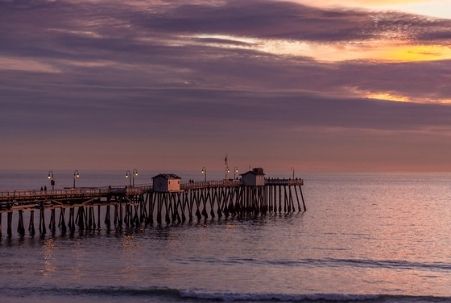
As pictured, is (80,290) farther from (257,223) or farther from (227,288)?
(257,223)

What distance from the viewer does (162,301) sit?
47.1m

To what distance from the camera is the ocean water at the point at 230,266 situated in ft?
160

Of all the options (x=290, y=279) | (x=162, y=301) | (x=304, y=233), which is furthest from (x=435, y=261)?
(x=162, y=301)

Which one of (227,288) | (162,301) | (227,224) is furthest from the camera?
(227,224)

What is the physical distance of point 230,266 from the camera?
198 ft

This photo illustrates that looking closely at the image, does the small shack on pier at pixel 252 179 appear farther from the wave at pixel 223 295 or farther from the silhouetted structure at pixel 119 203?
the wave at pixel 223 295

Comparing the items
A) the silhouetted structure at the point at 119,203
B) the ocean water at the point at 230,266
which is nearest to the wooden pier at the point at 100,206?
the silhouetted structure at the point at 119,203

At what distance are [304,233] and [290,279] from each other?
33.3 meters

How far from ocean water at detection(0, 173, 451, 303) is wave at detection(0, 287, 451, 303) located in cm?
6

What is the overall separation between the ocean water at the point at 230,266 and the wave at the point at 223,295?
0.19 ft

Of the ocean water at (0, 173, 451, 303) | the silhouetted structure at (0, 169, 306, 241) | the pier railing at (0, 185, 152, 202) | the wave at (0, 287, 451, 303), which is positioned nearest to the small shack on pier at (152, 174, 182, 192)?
the silhouetted structure at (0, 169, 306, 241)

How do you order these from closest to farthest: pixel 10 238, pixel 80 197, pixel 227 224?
pixel 10 238
pixel 80 197
pixel 227 224

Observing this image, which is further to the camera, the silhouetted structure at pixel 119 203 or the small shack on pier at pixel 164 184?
the small shack on pier at pixel 164 184

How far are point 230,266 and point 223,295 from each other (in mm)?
12134
